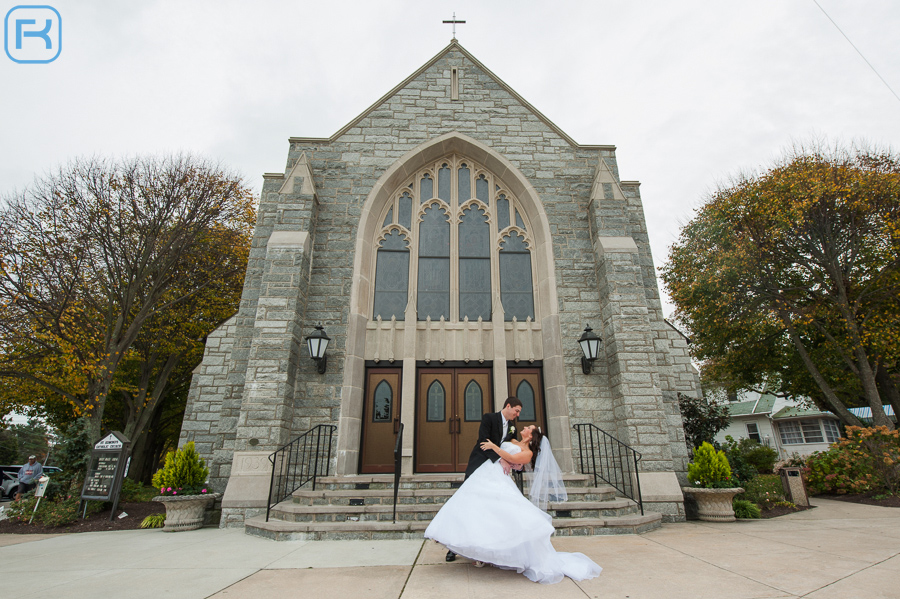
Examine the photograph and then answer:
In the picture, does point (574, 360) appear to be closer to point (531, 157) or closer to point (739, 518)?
point (739, 518)

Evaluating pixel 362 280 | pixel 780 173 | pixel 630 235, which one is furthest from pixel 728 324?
pixel 362 280

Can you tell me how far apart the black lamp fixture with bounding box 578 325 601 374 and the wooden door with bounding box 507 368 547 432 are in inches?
39.0

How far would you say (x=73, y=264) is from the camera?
11.4 meters

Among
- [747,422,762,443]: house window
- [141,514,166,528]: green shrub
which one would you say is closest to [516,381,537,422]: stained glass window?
[141,514,166,528]: green shrub

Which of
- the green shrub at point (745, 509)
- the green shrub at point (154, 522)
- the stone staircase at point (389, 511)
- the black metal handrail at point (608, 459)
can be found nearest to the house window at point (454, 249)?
the black metal handrail at point (608, 459)

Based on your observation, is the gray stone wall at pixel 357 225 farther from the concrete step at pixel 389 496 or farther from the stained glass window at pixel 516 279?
the concrete step at pixel 389 496

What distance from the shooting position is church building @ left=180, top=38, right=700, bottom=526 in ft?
24.7

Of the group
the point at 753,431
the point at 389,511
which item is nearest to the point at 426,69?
the point at 389,511

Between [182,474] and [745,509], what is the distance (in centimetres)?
913

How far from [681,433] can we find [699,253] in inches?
350

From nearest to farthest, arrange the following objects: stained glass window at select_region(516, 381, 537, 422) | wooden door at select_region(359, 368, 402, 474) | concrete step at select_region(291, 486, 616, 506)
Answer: concrete step at select_region(291, 486, 616, 506) < wooden door at select_region(359, 368, 402, 474) < stained glass window at select_region(516, 381, 537, 422)

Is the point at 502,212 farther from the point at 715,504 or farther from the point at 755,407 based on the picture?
the point at 755,407

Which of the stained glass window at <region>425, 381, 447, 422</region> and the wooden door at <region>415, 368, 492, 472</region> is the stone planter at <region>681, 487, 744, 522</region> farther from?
the stained glass window at <region>425, 381, 447, 422</region>

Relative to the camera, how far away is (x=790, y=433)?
25.3 metres
